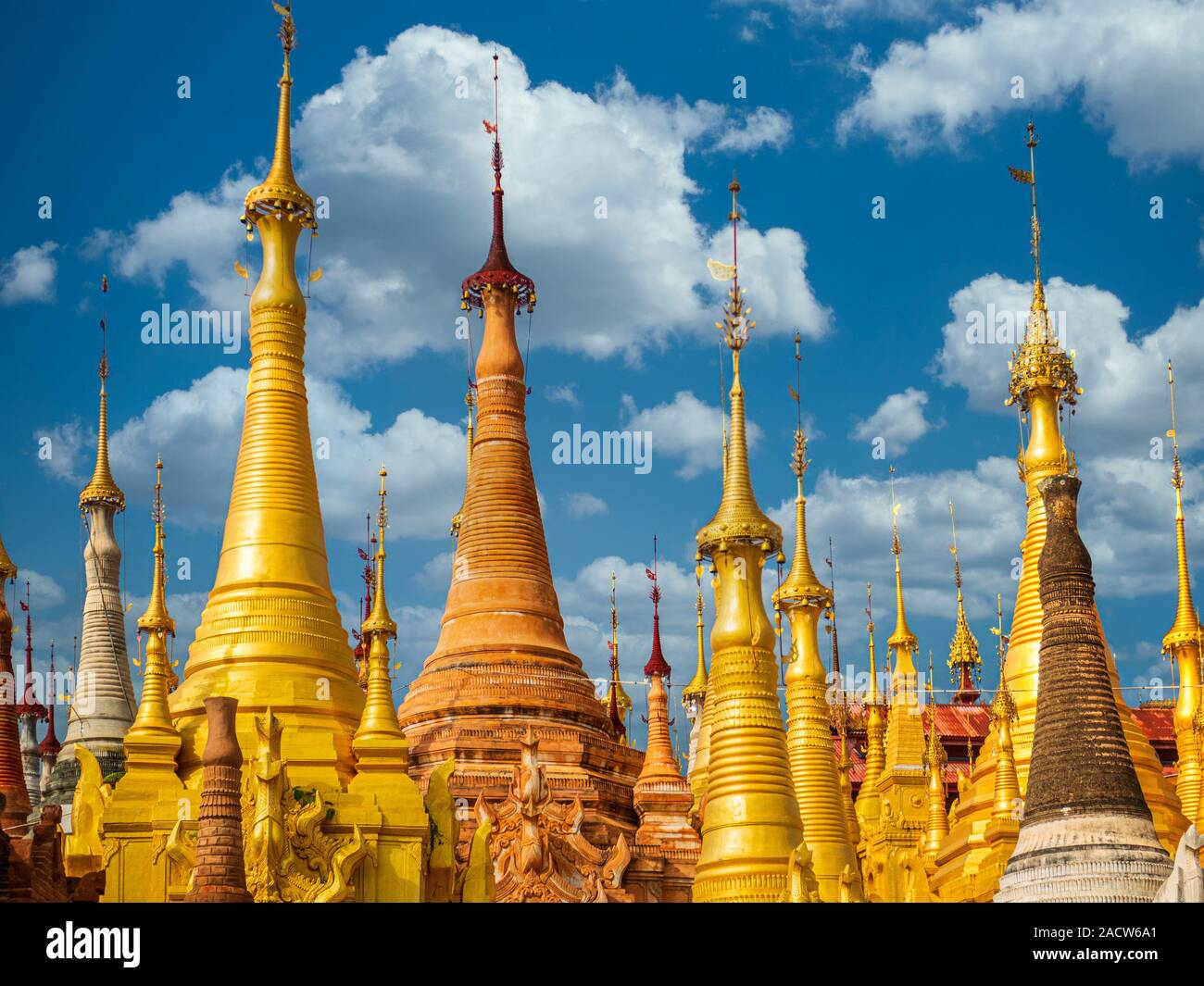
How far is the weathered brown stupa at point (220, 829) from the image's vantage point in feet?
75.3

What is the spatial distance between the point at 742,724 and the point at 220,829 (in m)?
10.1

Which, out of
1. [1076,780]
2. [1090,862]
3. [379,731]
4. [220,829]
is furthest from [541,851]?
[1090,862]

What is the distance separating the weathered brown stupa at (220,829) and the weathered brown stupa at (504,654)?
15011 millimetres

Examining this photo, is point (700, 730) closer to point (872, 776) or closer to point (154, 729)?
point (872, 776)

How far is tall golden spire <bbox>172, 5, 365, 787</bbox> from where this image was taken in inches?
1356

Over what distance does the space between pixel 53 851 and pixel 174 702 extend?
7.93m

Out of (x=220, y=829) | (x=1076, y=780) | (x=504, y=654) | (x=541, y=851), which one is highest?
(x=504, y=654)

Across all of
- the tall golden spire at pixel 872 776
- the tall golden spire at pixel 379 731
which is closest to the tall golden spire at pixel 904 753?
the tall golden spire at pixel 872 776

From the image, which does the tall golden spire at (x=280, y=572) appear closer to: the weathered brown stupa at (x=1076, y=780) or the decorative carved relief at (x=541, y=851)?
the decorative carved relief at (x=541, y=851)

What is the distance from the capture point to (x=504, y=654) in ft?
141

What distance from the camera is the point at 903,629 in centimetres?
4897

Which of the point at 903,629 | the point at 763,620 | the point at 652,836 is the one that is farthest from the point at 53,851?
the point at 903,629

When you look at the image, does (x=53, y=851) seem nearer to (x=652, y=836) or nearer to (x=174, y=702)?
(x=174, y=702)
